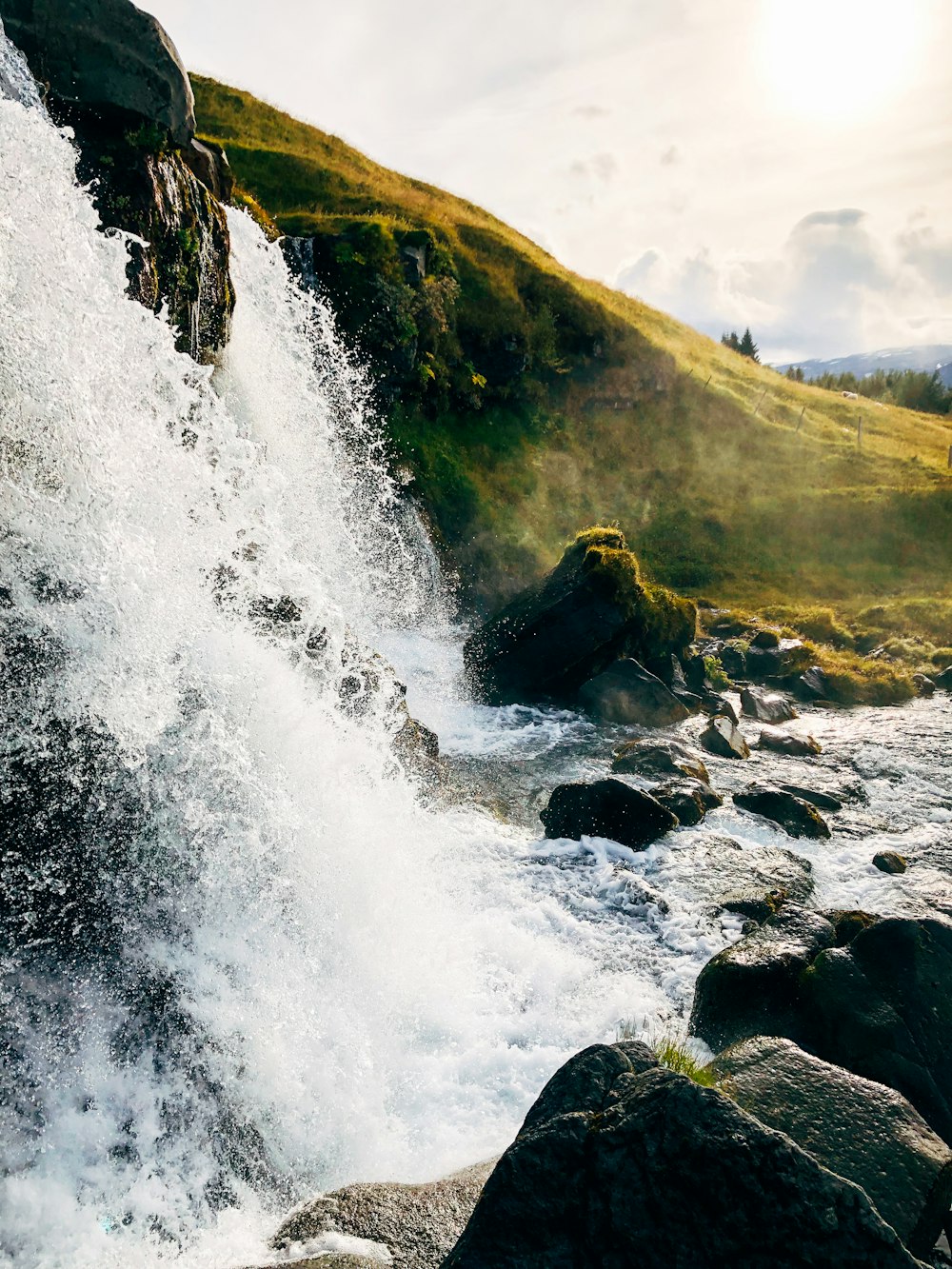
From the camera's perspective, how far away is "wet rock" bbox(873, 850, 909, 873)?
14141 millimetres

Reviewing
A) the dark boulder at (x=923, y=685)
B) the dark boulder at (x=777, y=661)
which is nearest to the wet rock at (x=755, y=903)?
the dark boulder at (x=777, y=661)

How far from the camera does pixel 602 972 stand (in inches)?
412

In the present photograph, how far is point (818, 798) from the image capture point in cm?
1742

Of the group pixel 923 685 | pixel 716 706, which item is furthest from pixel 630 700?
pixel 923 685

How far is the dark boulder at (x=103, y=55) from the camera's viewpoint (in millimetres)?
15336

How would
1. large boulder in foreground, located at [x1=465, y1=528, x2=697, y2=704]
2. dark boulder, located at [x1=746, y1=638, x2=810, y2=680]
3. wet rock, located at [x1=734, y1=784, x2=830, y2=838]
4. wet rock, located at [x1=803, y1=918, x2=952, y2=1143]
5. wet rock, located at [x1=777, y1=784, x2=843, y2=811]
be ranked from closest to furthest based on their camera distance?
wet rock, located at [x1=803, y1=918, x2=952, y2=1143]
wet rock, located at [x1=734, y1=784, x2=830, y2=838]
wet rock, located at [x1=777, y1=784, x2=843, y2=811]
large boulder in foreground, located at [x1=465, y1=528, x2=697, y2=704]
dark boulder, located at [x1=746, y1=638, x2=810, y2=680]

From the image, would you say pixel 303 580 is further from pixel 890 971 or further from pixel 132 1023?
pixel 890 971

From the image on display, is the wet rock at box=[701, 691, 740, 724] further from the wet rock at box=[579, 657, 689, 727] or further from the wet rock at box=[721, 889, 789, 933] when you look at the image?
the wet rock at box=[721, 889, 789, 933]

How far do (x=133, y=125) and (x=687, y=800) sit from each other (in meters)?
18.7

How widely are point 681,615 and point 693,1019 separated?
17213 millimetres

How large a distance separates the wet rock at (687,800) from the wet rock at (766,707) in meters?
7.83

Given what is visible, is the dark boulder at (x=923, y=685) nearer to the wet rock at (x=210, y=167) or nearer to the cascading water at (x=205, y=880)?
the cascading water at (x=205, y=880)

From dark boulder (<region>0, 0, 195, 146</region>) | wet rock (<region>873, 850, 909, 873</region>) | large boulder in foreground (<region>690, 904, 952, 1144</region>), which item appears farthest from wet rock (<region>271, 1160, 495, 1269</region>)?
dark boulder (<region>0, 0, 195, 146</region>)

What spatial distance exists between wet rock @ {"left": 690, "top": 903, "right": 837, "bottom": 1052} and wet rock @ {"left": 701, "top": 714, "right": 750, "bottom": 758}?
10301 millimetres
